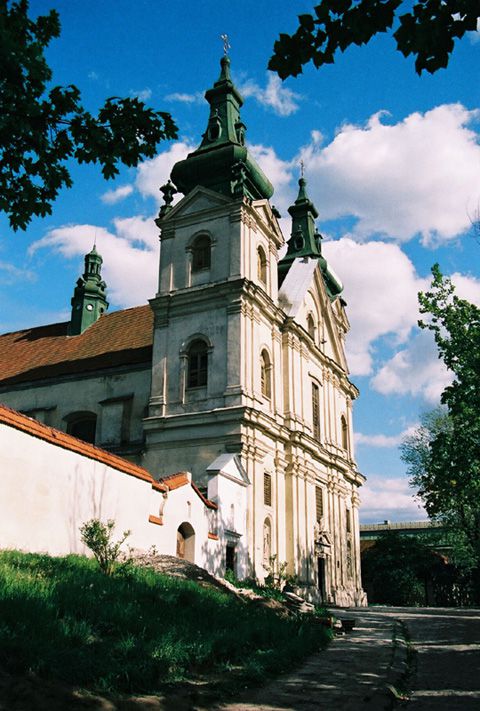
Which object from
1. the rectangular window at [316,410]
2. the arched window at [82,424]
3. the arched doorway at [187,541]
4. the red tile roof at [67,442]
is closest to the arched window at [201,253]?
the arched window at [82,424]

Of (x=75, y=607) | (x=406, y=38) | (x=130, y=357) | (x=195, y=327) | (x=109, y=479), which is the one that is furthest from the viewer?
(x=130, y=357)

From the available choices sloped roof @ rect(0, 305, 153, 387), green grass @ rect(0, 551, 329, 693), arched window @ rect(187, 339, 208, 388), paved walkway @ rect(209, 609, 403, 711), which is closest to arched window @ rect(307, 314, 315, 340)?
sloped roof @ rect(0, 305, 153, 387)

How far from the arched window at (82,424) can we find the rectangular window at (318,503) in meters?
9.56

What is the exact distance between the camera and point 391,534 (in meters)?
41.1

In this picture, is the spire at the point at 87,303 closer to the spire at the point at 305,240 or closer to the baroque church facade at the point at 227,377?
the baroque church facade at the point at 227,377

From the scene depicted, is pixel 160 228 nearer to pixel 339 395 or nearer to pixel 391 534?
pixel 339 395

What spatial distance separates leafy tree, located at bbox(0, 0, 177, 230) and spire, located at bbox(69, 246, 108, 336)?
26.4m

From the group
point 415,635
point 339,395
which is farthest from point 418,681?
point 339,395

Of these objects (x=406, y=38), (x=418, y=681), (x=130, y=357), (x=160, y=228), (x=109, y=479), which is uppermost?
(x=160, y=228)

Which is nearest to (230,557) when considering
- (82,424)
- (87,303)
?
(82,424)

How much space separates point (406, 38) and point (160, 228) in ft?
79.4

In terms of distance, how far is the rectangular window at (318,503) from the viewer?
29.3 meters

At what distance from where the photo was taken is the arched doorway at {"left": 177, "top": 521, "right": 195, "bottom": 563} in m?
17.6

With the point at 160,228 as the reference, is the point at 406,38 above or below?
below
